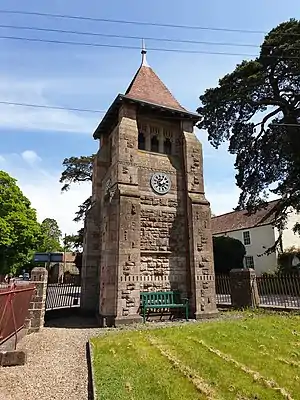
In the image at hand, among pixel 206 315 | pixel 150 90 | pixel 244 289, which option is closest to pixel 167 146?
pixel 150 90

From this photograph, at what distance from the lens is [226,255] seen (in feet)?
95.0

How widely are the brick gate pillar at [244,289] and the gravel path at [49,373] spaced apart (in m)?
8.25

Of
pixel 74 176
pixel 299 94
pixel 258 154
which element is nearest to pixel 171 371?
pixel 258 154

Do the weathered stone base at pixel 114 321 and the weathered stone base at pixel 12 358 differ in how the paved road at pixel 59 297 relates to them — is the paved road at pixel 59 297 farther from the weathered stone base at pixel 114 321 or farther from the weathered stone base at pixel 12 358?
the weathered stone base at pixel 12 358

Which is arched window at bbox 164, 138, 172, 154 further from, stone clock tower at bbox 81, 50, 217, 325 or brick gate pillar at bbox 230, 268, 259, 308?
brick gate pillar at bbox 230, 268, 259, 308

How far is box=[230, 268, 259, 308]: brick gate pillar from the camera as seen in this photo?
13.7 m

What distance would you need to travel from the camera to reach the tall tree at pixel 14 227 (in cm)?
3073

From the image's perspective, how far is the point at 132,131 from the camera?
13508mm

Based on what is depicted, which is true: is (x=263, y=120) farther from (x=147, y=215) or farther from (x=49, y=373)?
(x=49, y=373)

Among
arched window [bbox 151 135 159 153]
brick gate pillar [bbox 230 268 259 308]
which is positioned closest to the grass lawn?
brick gate pillar [bbox 230 268 259 308]

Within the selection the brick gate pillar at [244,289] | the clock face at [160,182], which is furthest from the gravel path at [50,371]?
the brick gate pillar at [244,289]

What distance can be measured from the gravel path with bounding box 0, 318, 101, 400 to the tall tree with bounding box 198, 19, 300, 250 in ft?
53.8

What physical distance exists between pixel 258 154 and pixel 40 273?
16.9 metres

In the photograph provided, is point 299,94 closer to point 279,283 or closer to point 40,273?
point 279,283
